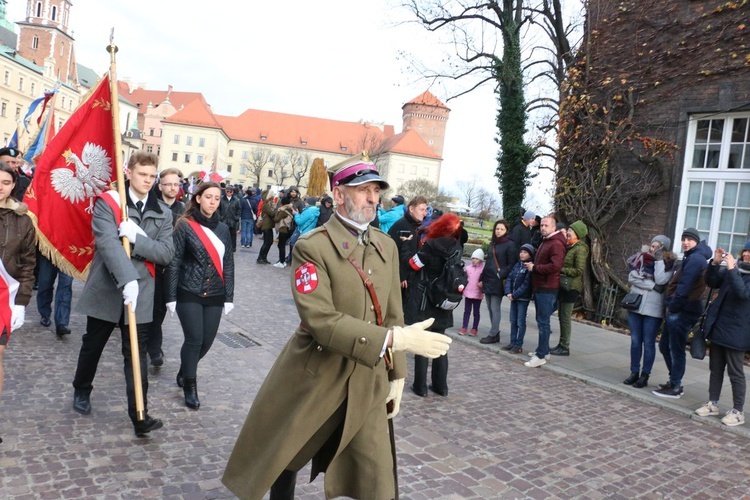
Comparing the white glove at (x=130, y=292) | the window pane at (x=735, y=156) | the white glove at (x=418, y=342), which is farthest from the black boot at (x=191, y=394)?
the window pane at (x=735, y=156)

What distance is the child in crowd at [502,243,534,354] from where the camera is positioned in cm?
869

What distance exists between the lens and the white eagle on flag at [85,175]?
189 inches

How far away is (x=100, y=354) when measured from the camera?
15.1ft

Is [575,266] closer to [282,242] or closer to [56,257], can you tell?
[56,257]

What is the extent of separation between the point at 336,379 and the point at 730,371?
210 inches

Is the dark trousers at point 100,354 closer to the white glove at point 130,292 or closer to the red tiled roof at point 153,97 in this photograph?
the white glove at point 130,292

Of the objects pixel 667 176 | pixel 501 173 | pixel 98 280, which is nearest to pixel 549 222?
pixel 667 176

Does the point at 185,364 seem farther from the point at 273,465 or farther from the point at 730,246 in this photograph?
the point at 730,246

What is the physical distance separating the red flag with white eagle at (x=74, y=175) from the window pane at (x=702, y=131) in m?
11.0

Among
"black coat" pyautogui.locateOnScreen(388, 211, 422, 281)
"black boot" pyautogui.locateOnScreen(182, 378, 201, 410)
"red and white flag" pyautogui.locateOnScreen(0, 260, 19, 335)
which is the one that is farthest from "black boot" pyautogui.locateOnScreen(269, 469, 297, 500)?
"black coat" pyautogui.locateOnScreen(388, 211, 422, 281)

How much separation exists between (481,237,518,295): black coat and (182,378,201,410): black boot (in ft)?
17.7

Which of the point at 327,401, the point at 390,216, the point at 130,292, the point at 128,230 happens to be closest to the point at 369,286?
the point at 327,401

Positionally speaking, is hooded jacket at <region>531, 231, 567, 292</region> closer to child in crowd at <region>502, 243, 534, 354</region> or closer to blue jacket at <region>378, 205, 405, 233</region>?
child in crowd at <region>502, 243, 534, 354</region>

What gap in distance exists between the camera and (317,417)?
2758 mm
